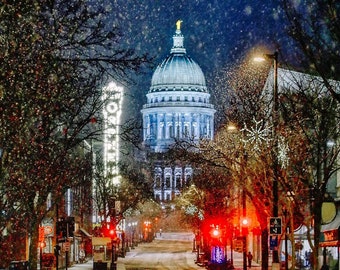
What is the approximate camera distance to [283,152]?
38094 mm

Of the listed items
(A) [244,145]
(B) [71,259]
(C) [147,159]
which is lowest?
(B) [71,259]

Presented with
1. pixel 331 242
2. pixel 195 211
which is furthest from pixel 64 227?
pixel 195 211

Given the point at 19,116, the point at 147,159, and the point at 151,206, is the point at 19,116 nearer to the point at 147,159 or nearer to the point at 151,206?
the point at 151,206

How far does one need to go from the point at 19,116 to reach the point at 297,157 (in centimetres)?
1761

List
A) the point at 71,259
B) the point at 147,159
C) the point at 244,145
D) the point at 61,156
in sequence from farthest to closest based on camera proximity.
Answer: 1. the point at 147,159
2. the point at 71,259
3. the point at 244,145
4. the point at 61,156

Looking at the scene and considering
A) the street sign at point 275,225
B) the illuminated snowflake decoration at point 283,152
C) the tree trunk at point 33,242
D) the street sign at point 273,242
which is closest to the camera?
the illuminated snowflake decoration at point 283,152

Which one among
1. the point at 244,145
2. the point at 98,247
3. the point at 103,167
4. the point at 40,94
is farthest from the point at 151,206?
the point at 40,94

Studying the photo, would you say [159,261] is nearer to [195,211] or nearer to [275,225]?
[195,211]

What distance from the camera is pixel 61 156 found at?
38.6m

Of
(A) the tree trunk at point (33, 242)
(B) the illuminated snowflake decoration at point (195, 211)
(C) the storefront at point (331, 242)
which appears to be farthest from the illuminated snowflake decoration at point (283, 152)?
(B) the illuminated snowflake decoration at point (195, 211)

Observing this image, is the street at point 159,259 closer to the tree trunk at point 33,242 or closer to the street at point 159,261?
the street at point 159,261

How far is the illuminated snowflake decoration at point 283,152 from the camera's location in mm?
38125

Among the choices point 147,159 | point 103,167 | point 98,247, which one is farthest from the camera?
point 147,159

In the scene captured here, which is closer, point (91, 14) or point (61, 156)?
point (91, 14)
